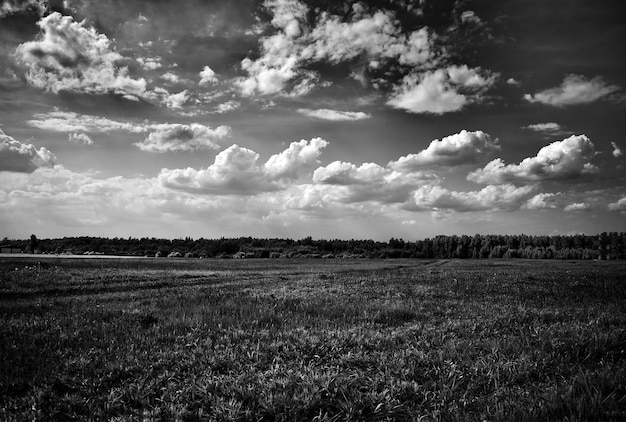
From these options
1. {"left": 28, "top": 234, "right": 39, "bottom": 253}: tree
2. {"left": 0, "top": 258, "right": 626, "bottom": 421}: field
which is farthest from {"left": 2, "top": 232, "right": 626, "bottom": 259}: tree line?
{"left": 0, "top": 258, "right": 626, "bottom": 421}: field

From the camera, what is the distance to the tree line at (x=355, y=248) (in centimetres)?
15138

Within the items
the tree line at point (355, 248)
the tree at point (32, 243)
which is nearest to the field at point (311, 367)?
the tree line at point (355, 248)

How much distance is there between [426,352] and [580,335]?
417cm

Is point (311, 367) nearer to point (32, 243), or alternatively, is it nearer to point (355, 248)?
point (32, 243)

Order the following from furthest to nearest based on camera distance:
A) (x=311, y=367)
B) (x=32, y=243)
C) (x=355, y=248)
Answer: (x=355, y=248), (x=32, y=243), (x=311, y=367)

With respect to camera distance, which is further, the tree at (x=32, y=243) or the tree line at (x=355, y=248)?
the tree line at (x=355, y=248)

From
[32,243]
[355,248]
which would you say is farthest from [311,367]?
[355,248]

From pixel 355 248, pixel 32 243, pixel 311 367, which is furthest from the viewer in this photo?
pixel 355 248

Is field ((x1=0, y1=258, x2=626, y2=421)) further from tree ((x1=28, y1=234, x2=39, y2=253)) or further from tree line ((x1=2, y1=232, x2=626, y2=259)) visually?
tree ((x1=28, y1=234, x2=39, y2=253))

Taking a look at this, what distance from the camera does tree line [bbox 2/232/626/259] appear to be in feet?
497

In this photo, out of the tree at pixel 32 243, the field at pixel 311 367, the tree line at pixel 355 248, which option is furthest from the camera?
the tree line at pixel 355 248

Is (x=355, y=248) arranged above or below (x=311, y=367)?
below

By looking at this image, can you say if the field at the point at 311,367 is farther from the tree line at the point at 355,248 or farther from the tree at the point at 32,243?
the tree at the point at 32,243

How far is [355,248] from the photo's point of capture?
18700 cm
